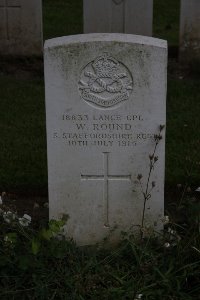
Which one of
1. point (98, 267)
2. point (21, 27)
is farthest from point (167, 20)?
point (98, 267)

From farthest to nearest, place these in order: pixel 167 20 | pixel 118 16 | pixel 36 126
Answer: pixel 167 20, pixel 118 16, pixel 36 126

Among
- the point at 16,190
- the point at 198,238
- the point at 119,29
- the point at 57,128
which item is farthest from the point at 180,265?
the point at 119,29

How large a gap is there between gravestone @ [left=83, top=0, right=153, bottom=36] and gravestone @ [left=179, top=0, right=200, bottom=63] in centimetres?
41

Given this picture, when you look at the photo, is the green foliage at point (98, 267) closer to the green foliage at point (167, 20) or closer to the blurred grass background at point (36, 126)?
the blurred grass background at point (36, 126)

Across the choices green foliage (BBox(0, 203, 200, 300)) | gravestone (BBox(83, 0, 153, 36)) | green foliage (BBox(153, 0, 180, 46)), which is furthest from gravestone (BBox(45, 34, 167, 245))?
green foliage (BBox(153, 0, 180, 46))

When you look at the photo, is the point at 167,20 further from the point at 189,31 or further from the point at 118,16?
the point at 118,16

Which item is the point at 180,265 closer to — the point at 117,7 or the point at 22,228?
the point at 22,228

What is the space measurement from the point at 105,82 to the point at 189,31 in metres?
4.62

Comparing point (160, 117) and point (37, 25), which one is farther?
point (37, 25)

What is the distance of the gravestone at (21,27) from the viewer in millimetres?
8602

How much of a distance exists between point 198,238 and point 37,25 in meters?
5.24

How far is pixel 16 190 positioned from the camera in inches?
208

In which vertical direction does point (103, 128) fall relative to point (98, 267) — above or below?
above

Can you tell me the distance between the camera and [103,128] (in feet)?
13.6
